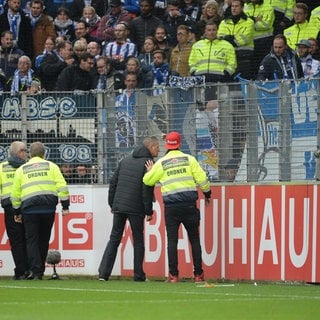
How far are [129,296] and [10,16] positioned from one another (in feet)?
40.7

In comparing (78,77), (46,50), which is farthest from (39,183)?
(46,50)

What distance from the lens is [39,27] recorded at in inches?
1096

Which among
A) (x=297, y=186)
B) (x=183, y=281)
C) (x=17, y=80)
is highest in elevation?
(x=17, y=80)

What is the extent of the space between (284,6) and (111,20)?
428 centimetres

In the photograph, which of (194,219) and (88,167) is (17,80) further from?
(194,219)

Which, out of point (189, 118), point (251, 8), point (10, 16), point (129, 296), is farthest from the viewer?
point (10, 16)

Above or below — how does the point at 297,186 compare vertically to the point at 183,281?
above

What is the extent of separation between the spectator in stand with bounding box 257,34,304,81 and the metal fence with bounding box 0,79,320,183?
4.75 ft

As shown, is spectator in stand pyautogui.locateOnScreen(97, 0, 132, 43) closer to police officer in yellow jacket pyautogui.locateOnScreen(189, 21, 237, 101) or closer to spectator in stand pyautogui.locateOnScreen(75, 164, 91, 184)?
police officer in yellow jacket pyautogui.locateOnScreen(189, 21, 237, 101)

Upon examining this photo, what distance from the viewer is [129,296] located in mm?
16750

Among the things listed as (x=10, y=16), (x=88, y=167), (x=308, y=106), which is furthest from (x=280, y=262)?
(x=10, y=16)

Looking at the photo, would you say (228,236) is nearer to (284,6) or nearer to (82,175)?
(82,175)

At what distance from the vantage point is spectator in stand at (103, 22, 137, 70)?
25594 millimetres

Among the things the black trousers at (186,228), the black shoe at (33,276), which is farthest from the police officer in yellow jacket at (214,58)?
the black shoe at (33,276)
